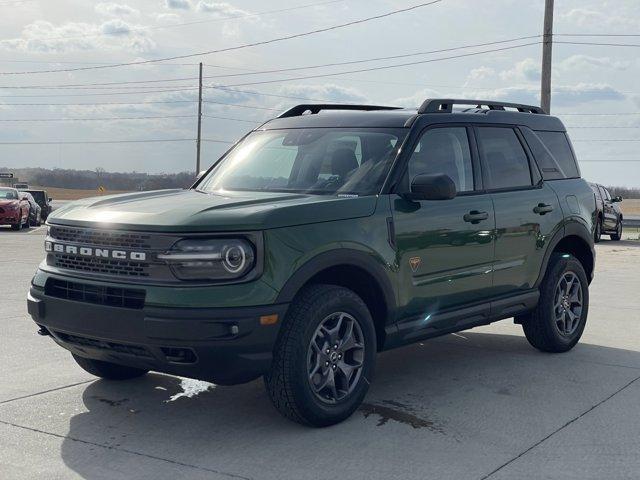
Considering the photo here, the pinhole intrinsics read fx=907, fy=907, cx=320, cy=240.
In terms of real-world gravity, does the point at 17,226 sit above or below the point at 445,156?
below

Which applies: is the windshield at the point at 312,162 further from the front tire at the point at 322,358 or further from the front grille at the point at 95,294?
the front grille at the point at 95,294

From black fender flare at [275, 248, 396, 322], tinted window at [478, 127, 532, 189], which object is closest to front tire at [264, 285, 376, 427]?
black fender flare at [275, 248, 396, 322]

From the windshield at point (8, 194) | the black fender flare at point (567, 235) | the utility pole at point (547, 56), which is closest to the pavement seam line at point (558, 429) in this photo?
the black fender flare at point (567, 235)

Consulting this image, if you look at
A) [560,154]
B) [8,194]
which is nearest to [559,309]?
[560,154]

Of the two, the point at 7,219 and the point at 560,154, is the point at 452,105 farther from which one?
the point at 7,219

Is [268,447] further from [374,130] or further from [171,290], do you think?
[374,130]

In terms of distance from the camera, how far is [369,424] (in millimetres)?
5426

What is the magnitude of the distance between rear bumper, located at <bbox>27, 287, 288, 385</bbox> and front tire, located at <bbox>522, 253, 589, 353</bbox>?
3175 millimetres

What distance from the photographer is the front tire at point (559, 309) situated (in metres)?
7.39

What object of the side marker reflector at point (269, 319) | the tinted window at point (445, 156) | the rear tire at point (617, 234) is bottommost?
the rear tire at point (617, 234)

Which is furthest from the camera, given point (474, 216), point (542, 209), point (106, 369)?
point (542, 209)

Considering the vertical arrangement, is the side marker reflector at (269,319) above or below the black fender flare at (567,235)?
below

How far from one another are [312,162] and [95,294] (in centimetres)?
187

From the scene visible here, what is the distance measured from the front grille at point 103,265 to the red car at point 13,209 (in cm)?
2411
